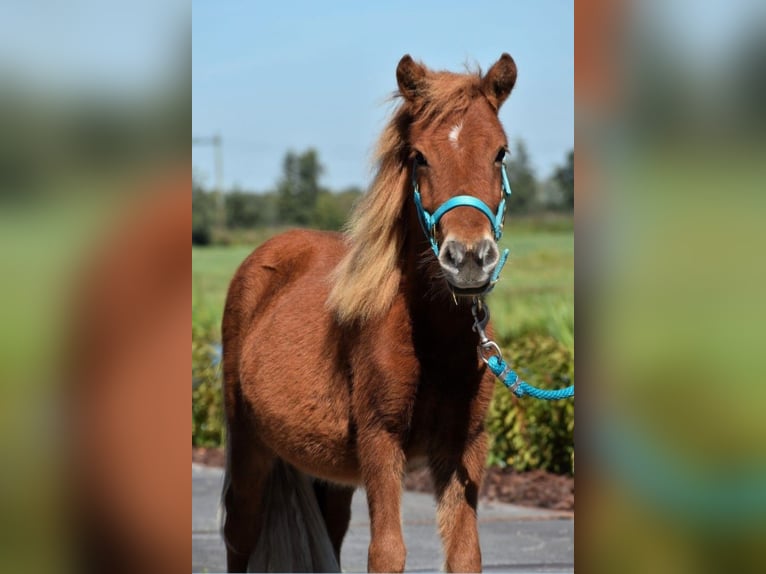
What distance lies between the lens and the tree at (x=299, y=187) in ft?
66.8

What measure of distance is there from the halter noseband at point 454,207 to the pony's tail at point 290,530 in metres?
2.21

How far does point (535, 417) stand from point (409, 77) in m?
4.96

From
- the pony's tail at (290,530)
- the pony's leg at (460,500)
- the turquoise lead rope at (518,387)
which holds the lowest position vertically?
the pony's tail at (290,530)

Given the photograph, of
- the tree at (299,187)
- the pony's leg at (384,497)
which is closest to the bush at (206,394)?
the pony's leg at (384,497)

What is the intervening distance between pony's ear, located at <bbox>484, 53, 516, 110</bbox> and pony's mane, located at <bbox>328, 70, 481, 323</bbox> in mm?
47

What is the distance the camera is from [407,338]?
3.19m

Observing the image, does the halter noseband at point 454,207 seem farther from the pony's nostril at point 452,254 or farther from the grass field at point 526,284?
the grass field at point 526,284

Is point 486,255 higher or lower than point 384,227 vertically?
lower

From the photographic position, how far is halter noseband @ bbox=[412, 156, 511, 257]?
8.97ft
